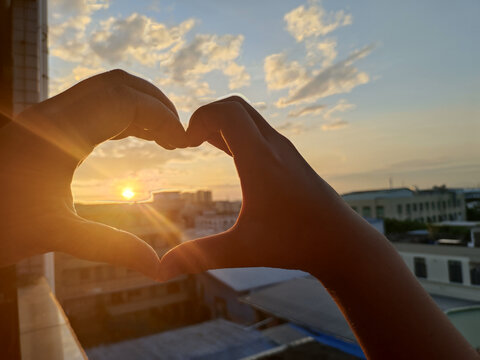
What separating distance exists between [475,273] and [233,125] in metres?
21.5

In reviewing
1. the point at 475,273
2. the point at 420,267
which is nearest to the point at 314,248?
the point at 475,273

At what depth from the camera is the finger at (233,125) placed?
3.26 ft

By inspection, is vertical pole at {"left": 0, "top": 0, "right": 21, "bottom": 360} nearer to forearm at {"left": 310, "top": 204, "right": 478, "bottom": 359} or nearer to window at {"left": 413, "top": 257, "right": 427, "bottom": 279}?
forearm at {"left": 310, "top": 204, "right": 478, "bottom": 359}

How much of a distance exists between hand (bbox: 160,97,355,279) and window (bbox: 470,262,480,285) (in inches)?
831

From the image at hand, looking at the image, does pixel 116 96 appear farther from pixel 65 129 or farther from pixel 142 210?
pixel 142 210

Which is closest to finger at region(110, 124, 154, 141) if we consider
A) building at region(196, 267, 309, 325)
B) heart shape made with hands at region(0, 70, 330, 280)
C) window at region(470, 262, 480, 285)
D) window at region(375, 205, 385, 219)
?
heart shape made with hands at region(0, 70, 330, 280)

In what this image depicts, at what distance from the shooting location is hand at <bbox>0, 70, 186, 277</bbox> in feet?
3.32

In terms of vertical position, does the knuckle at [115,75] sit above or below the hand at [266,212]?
above

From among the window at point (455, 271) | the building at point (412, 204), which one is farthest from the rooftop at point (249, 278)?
the building at point (412, 204)

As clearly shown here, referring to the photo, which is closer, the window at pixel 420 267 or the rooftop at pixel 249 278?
the window at pixel 420 267

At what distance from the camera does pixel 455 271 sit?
17.8 m

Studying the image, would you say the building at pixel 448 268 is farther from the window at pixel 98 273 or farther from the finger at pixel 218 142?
the window at pixel 98 273

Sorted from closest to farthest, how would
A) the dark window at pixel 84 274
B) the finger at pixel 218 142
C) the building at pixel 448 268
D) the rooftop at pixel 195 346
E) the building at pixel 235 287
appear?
1. the finger at pixel 218 142
2. the rooftop at pixel 195 346
3. the building at pixel 448 268
4. the building at pixel 235 287
5. the dark window at pixel 84 274

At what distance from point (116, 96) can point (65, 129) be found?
0.73 ft
